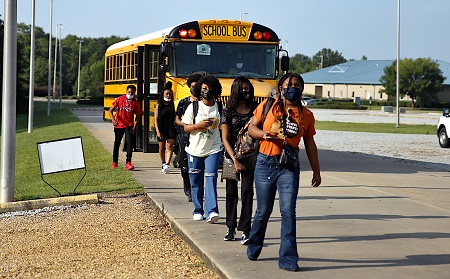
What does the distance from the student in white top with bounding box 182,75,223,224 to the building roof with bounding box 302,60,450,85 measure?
114 m

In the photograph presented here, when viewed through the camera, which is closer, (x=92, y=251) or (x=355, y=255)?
(x=355, y=255)

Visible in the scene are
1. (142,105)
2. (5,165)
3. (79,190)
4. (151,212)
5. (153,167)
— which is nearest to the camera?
(151,212)

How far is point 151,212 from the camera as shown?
39.6 feet

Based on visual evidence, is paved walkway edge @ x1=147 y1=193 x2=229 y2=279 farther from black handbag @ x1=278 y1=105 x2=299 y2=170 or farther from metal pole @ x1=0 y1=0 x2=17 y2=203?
metal pole @ x1=0 y1=0 x2=17 y2=203

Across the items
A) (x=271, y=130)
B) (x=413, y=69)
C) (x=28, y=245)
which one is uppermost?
(x=413, y=69)

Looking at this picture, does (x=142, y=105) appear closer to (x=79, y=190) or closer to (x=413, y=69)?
(x=79, y=190)

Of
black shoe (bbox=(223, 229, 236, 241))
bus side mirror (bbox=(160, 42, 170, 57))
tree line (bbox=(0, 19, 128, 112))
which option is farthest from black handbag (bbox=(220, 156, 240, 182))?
tree line (bbox=(0, 19, 128, 112))

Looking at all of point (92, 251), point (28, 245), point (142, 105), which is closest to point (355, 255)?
point (92, 251)

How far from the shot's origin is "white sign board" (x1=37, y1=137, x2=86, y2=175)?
13812 mm

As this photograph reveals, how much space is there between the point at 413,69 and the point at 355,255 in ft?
309

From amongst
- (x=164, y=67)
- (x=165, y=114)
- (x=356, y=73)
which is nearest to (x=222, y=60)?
(x=164, y=67)

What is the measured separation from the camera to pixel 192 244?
29.8 ft

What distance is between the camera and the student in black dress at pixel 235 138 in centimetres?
890

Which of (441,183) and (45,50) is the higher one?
(45,50)
